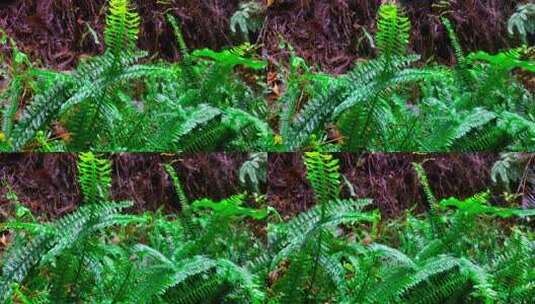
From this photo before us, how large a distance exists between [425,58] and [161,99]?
4.53ft

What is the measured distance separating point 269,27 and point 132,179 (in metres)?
1.00

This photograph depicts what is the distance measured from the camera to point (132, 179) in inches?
165

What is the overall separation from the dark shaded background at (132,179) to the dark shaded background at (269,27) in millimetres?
524

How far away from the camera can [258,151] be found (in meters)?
4.21

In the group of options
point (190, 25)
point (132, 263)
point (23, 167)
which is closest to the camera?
point (132, 263)

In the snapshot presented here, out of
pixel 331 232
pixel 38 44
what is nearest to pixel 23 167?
pixel 38 44

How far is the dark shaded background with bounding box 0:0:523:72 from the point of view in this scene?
4348 millimetres

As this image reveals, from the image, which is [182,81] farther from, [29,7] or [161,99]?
[29,7]

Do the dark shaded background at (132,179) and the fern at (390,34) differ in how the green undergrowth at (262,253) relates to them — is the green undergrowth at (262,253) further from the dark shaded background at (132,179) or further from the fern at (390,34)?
the fern at (390,34)

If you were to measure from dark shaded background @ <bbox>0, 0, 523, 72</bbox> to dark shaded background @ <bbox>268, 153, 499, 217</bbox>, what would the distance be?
0.52 m

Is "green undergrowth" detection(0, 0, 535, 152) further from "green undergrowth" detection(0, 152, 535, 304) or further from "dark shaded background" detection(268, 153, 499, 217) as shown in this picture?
"green undergrowth" detection(0, 152, 535, 304)

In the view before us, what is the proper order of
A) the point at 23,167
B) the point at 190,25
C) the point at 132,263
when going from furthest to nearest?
the point at 190,25 → the point at 23,167 → the point at 132,263

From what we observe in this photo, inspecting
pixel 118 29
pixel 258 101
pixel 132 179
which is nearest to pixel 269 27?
pixel 258 101

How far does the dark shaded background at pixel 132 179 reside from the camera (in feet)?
13.6
